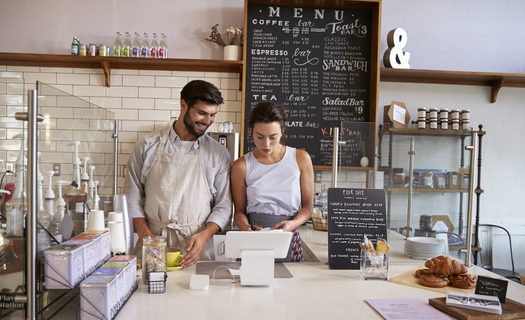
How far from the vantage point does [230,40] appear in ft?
12.2

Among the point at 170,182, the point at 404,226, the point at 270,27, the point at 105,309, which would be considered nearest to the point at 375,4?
the point at 270,27

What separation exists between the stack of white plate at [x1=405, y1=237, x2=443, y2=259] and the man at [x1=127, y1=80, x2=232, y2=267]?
90cm

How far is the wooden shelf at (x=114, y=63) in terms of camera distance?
3.59 meters

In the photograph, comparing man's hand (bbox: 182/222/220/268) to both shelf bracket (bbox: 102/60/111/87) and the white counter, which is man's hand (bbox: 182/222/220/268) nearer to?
the white counter

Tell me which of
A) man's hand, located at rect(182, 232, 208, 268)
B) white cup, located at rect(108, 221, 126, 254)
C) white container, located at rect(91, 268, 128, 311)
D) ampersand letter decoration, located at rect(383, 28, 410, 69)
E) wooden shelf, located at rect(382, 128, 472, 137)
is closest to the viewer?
white container, located at rect(91, 268, 128, 311)

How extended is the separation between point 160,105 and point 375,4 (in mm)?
2158

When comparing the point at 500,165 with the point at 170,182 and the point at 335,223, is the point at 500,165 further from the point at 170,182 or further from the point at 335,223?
the point at 170,182

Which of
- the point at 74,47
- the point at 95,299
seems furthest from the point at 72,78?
the point at 95,299

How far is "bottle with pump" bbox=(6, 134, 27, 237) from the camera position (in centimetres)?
116

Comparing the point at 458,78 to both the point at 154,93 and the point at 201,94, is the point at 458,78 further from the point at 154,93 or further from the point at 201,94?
the point at 201,94

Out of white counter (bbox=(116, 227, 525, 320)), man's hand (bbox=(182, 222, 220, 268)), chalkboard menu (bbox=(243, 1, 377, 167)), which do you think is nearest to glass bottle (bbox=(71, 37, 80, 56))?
chalkboard menu (bbox=(243, 1, 377, 167))

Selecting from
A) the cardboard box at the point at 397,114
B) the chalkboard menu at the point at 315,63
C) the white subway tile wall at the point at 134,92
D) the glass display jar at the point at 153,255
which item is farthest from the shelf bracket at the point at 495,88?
the glass display jar at the point at 153,255

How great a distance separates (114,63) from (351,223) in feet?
9.28

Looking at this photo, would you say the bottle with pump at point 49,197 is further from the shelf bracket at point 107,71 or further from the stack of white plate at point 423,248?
the shelf bracket at point 107,71
